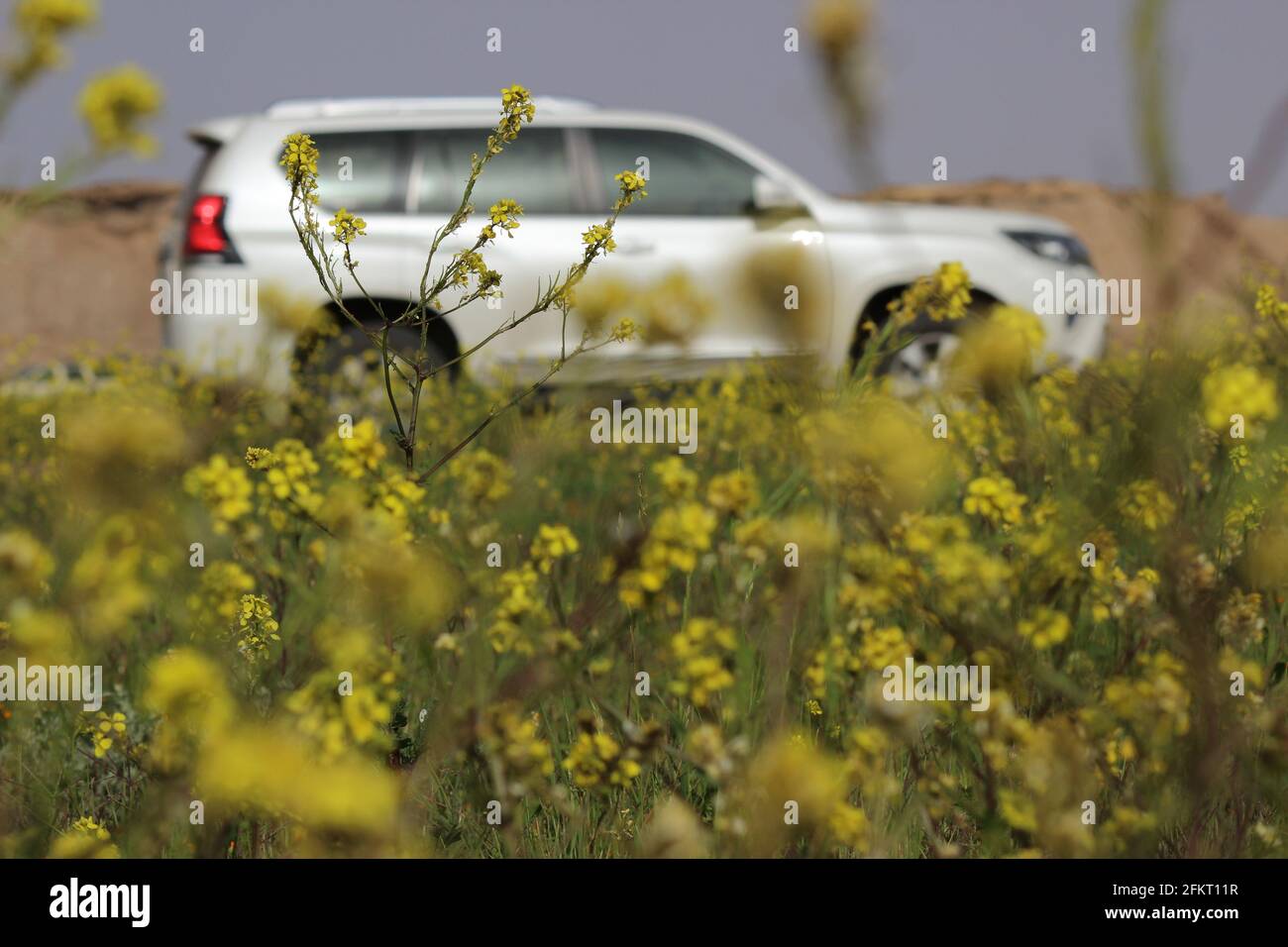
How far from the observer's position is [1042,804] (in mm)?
1193

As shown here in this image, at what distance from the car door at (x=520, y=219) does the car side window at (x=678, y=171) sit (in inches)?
9.1

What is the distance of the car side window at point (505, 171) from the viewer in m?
5.96

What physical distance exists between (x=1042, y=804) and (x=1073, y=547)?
312mm

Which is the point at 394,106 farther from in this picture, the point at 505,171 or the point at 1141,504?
the point at 1141,504

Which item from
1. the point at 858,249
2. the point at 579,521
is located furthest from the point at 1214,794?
the point at 858,249

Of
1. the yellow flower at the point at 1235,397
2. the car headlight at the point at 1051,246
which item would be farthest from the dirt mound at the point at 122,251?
the yellow flower at the point at 1235,397

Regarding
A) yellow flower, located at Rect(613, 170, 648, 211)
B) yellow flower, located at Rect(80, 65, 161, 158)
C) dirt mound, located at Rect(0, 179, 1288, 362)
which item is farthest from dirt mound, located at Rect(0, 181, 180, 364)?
yellow flower, located at Rect(613, 170, 648, 211)

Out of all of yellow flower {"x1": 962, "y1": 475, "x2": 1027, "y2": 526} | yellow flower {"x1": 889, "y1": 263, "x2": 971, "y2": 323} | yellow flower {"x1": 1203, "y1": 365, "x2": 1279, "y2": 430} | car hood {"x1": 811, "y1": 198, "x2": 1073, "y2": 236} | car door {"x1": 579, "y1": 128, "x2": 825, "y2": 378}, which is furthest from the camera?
car hood {"x1": 811, "y1": 198, "x2": 1073, "y2": 236}

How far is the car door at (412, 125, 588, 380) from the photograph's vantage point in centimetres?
566

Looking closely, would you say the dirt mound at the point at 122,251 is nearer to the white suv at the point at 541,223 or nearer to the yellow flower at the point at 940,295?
the white suv at the point at 541,223

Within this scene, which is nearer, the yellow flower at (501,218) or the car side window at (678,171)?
the yellow flower at (501,218)

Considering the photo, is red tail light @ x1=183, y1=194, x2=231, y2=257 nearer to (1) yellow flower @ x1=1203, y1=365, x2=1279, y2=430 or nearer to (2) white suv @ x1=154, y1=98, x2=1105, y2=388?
(2) white suv @ x1=154, y1=98, x2=1105, y2=388

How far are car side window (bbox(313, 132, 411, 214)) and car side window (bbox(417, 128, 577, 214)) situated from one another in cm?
10
